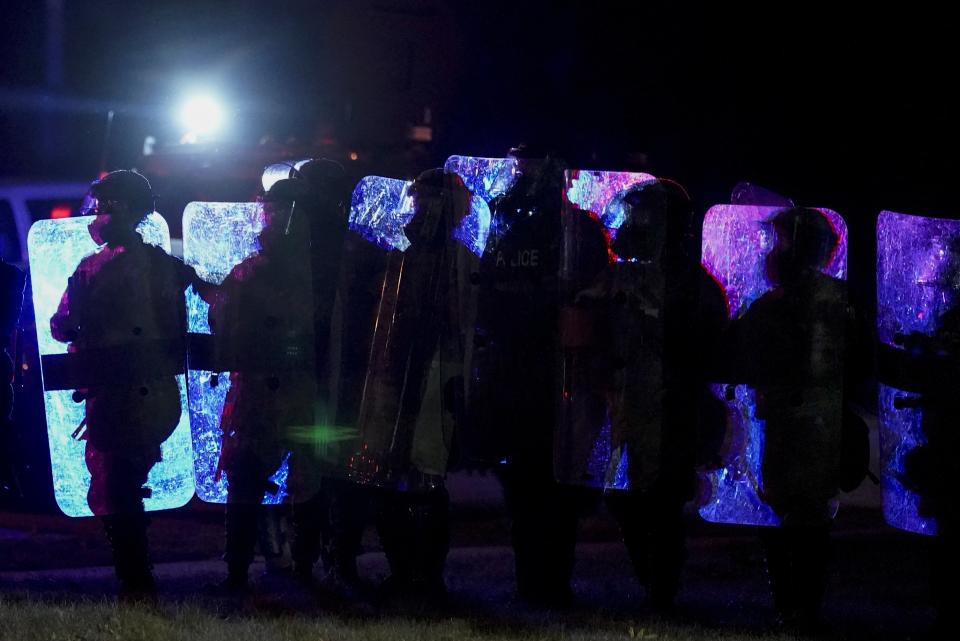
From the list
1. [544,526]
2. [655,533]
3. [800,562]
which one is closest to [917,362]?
[800,562]

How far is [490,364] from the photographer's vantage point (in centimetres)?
588

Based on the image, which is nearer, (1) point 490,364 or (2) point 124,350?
(1) point 490,364

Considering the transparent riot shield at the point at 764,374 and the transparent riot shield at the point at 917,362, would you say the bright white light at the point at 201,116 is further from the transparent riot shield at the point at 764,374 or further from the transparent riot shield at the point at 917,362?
the transparent riot shield at the point at 917,362

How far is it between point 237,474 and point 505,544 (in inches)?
108

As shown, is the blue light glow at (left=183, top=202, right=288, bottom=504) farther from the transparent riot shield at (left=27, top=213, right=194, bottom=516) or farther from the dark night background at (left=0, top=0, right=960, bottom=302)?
the dark night background at (left=0, top=0, right=960, bottom=302)

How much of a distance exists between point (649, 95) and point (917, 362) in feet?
35.3

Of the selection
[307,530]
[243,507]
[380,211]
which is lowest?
[307,530]

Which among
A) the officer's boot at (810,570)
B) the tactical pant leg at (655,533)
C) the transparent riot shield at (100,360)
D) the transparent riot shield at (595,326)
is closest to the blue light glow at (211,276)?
the transparent riot shield at (100,360)

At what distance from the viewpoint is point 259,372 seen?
20.1 ft

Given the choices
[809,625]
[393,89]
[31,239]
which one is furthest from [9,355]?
[393,89]

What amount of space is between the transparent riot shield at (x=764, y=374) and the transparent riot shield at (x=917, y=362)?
24 centimetres

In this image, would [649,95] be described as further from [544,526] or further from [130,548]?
[130,548]

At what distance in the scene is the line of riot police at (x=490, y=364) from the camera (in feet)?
18.8

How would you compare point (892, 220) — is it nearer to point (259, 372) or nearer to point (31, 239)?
point (259, 372)
